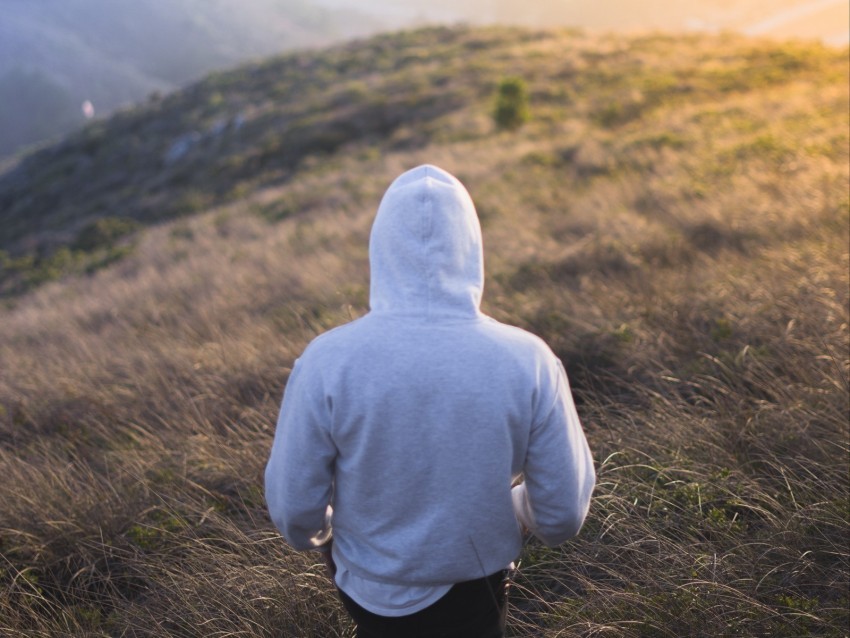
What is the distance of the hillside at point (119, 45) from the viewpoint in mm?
101438

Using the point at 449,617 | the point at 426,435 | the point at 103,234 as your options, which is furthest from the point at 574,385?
the point at 103,234

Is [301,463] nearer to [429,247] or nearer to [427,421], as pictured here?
[427,421]

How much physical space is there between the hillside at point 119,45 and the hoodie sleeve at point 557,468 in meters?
105

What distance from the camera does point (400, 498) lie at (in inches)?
58.2

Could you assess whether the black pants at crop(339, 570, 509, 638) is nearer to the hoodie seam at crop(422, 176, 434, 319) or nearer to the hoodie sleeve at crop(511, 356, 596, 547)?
the hoodie sleeve at crop(511, 356, 596, 547)

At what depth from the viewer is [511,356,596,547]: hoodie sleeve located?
1442 mm

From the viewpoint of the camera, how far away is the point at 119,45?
409 feet

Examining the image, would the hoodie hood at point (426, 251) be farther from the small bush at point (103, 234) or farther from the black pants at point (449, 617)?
the small bush at point (103, 234)

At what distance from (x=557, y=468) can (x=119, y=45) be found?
14790cm

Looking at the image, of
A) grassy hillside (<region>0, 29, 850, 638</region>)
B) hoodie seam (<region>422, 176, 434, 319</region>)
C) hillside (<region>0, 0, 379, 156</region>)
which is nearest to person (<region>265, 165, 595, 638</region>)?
hoodie seam (<region>422, 176, 434, 319</region>)

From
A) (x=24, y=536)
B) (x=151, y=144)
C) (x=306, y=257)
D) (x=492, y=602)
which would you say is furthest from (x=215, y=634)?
(x=151, y=144)

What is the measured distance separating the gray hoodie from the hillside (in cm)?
10501

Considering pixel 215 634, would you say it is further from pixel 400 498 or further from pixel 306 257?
pixel 306 257

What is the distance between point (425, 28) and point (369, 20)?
367 feet
